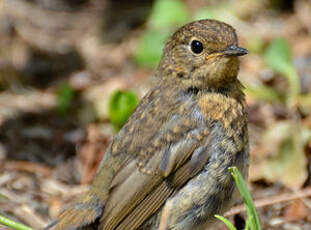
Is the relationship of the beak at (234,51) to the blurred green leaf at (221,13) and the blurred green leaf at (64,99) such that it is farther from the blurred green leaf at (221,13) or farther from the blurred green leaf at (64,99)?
the blurred green leaf at (221,13)

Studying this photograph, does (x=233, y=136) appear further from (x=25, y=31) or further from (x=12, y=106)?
(x=25, y=31)

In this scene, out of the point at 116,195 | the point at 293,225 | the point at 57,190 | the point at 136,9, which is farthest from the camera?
the point at 136,9

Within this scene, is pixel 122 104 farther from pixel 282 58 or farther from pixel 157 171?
pixel 282 58

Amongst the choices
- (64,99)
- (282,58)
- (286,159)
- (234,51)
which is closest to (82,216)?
(234,51)

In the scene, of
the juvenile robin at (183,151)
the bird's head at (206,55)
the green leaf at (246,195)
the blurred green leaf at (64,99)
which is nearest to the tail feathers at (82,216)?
the juvenile robin at (183,151)

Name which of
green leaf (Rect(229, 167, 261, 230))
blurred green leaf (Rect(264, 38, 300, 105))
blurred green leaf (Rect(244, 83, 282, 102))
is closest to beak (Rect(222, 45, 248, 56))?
green leaf (Rect(229, 167, 261, 230))

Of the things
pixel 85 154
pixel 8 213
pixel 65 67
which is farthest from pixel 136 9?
pixel 8 213

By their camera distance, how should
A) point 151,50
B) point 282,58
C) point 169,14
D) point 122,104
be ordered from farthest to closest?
1. point 169,14
2. point 151,50
3. point 282,58
4. point 122,104
